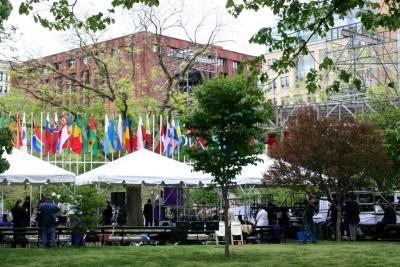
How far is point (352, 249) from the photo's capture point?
63.3ft

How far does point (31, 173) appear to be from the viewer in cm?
2102

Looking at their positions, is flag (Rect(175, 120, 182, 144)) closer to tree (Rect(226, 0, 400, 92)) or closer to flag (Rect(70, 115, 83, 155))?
flag (Rect(70, 115, 83, 155))

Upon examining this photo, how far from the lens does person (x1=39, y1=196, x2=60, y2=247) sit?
19.9 metres

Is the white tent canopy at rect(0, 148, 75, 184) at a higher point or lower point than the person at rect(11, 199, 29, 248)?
higher

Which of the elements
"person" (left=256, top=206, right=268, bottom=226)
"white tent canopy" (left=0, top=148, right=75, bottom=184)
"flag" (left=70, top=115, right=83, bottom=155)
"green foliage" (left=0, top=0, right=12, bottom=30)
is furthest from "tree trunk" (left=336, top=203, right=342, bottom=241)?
"green foliage" (left=0, top=0, right=12, bottom=30)

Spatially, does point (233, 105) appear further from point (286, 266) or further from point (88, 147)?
point (88, 147)

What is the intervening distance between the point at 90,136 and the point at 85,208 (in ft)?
29.6

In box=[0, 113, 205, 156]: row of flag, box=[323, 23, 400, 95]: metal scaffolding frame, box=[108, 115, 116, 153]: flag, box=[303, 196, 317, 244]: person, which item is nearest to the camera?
box=[303, 196, 317, 244]: person

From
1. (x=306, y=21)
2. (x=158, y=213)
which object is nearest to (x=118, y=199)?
(x=158, y=213)

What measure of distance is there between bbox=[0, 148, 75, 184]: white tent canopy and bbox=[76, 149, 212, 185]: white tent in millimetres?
1311

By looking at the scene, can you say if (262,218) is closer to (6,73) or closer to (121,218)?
(121,218)

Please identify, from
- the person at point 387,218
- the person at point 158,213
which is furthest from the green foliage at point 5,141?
the person at point 158,213

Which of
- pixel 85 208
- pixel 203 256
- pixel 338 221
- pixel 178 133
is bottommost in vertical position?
pixel 203 256

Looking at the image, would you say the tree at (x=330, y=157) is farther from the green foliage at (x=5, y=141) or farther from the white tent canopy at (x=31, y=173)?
the green foliage at (x=5, y=141)
